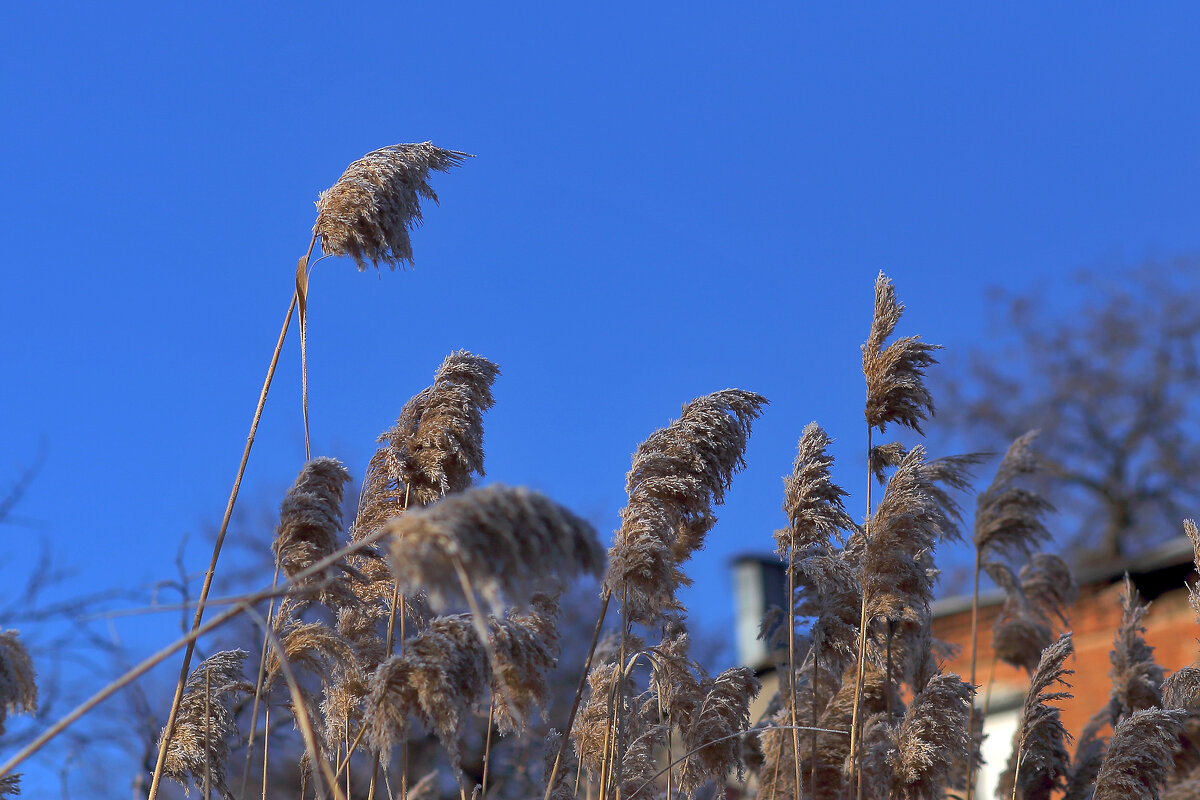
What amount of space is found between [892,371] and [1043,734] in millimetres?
1624

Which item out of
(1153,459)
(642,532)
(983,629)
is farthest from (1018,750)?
(1153,459)


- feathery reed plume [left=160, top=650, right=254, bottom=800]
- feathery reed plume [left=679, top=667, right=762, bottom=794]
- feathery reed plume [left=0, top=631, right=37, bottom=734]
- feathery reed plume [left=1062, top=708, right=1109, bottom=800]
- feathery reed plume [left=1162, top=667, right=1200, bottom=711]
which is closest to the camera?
feathery reed plume [left=0, top=631, right=37, bottom=734]

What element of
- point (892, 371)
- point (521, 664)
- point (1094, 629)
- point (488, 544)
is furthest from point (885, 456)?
point (1094, 629)

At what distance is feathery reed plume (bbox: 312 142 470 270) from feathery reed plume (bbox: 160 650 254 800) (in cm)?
138

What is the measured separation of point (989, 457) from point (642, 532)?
162cm

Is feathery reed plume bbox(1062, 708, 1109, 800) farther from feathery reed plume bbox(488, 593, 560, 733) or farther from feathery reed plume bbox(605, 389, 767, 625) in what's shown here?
feathery reed plume bbox(488, 593, 560, 733)

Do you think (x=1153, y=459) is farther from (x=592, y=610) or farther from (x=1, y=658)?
(x=1, y=658)

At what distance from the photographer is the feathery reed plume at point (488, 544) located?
1688 mm

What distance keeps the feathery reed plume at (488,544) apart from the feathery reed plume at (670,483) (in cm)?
170

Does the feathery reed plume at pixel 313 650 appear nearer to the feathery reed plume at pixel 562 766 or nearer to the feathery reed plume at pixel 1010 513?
the feathery reed plume at pixel 562 766

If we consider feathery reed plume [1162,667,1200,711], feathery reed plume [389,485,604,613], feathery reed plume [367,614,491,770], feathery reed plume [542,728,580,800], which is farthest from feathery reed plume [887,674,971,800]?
feathery reed plume [389,485,604,613]

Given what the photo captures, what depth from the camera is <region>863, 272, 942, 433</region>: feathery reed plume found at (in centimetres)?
405

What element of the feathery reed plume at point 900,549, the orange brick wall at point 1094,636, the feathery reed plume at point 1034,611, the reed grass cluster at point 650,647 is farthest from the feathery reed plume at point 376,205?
the orange brick wall at point 1094,636

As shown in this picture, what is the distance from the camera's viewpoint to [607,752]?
3.77 metres
